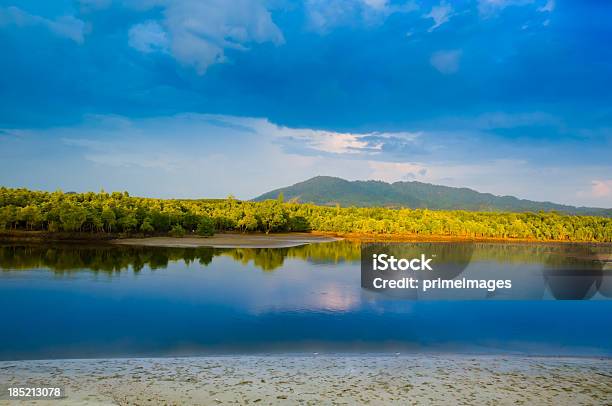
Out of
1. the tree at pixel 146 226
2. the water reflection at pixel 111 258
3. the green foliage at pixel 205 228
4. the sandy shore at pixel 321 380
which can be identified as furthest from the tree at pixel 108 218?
the sandy shore at pixel 321 380

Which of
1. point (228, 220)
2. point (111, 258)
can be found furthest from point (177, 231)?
point (111, 258)

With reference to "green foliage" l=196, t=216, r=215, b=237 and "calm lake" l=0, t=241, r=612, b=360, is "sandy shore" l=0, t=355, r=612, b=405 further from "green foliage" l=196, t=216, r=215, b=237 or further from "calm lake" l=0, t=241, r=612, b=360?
"green foliage" l=196, t=216, r=215, b=237

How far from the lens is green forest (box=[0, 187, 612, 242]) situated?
65.2 metres

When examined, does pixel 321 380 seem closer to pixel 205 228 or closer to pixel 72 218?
pixel 72 218

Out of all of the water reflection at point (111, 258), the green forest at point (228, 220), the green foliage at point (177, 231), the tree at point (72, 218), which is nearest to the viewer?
the water reflection at point (111, 258)

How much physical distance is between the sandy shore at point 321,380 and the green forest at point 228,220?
58.1 m

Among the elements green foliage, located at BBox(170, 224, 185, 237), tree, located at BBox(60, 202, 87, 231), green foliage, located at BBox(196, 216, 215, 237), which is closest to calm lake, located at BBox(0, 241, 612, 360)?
tree, located at BBox(60, 202, 87, 231)

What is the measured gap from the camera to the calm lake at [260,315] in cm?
1576

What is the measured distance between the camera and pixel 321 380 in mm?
10695

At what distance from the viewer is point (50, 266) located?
35.3 m

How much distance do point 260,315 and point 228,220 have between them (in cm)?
7522

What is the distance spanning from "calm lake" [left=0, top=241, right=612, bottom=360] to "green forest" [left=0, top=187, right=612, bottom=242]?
31.2 metres

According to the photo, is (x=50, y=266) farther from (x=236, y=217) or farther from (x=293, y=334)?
(x=236, y=217)

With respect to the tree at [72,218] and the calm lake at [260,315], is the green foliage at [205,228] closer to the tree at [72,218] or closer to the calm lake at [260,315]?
the tree at [72,218]
